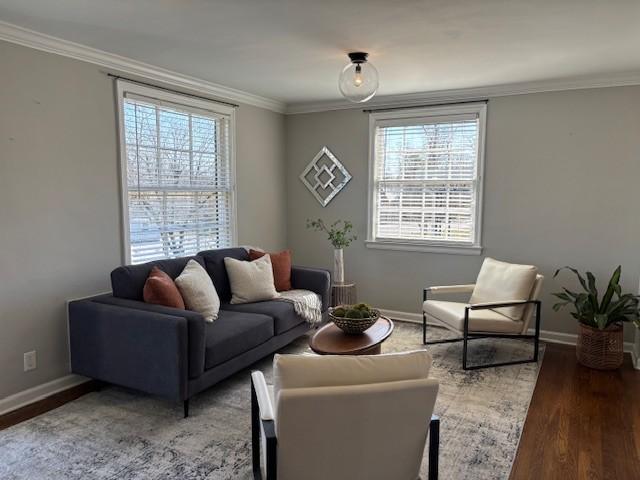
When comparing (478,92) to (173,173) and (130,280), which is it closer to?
(173,173)

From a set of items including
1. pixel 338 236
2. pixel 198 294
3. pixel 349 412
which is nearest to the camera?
pixel 349 412

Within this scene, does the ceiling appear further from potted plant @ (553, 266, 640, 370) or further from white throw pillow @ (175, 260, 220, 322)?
potted plant @ (553, 266, 640, 370)

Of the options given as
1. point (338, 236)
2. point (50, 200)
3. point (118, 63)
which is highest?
point (118, 63)

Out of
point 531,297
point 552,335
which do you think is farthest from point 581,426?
point 552,335

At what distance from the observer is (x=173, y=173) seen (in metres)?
4.21

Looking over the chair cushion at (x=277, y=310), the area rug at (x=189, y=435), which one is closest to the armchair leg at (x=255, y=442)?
the area rug at (x=189, y=435)

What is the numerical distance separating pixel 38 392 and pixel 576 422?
3.53m

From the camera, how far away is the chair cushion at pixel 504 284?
157 inches

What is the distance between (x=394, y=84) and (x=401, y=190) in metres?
1.19

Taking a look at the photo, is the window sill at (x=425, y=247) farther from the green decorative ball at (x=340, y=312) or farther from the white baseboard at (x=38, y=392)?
the white baseboard at (x=38, y=392)

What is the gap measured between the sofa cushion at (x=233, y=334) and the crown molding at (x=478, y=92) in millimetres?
2730

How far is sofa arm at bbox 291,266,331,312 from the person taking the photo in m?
4.47

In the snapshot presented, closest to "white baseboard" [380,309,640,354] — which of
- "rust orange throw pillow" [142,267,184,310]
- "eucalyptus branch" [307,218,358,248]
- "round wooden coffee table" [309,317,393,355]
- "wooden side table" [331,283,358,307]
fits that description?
"wooden side table" [331,283,358,307]

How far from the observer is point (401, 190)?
5133 millimetres
